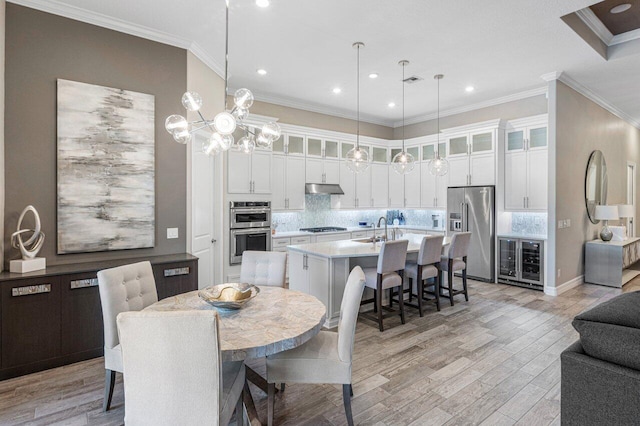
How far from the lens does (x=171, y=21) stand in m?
3.55

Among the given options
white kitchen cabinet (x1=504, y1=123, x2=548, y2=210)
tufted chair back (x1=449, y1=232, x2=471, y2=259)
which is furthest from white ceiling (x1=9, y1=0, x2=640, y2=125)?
tufted chair back (x1=449, y1=232, x2=471, y2=259)

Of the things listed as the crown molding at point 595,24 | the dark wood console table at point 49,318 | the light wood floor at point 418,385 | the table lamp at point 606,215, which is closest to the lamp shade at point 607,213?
the table lamp at point 606,215

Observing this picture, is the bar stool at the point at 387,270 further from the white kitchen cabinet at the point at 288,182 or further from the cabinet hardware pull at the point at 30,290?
the cabinet hardware pull at the point at 30,290

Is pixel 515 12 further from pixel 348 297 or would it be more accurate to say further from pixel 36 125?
pixel 36 125

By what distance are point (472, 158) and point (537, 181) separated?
1124mm

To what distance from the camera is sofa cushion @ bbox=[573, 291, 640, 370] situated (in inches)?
61.2

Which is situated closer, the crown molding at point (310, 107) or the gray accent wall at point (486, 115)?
the gray accent wall at point (486, 115)

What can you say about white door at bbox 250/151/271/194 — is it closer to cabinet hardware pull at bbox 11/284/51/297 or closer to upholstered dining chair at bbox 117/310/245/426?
cabinet hardware pull at bbox 11/284/51/297

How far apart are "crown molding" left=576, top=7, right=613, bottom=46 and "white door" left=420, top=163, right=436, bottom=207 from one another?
337cm

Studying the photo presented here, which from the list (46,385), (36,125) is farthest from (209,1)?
(46,385)

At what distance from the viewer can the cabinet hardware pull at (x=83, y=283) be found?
3039 millimetres

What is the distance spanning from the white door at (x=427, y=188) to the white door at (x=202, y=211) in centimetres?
442

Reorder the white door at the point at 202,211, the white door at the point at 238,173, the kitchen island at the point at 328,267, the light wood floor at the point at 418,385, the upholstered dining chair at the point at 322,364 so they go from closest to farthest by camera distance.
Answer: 1. the upholstered dining chair at the point at 322,364
2. the light wood floor at the point at 418,385
3. the kitchen island at the point at 328,267
4. the white door at the point at 202,211
5. the white door at the point at 238,173

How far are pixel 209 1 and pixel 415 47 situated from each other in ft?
7.82
